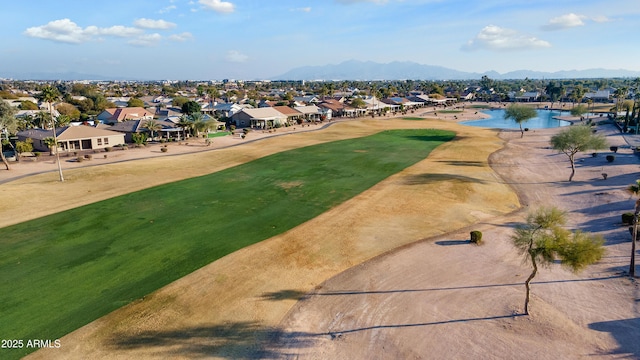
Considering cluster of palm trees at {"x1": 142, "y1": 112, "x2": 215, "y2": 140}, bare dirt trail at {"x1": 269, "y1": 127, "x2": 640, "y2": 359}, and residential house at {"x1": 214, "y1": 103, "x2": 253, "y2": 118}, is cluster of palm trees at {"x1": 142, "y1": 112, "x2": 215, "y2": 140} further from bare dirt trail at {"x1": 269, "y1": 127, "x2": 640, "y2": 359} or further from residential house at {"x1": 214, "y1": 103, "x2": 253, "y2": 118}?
bare dirt trail at {"x1": 269, "y1": 127, "x2": 640, "y2": 359}

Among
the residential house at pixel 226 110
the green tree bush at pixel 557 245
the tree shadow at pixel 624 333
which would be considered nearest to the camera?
the tree shadow at pixel 624 333

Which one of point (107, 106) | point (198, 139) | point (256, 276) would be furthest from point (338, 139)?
point (107, 106)

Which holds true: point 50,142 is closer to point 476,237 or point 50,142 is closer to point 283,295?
point 283,295

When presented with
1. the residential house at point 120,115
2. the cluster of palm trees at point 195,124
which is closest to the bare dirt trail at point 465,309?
the cluster of palm trees at point 195,124

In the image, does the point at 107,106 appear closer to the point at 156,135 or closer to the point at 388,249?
the point at 156,135

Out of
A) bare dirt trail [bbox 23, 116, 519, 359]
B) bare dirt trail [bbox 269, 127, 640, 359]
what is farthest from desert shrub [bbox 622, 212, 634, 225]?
bare dirt trail [bbox 23, 116, 519, 359]

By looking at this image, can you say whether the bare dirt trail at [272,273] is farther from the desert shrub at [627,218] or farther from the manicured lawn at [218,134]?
the manicured lawn at [218,134]
